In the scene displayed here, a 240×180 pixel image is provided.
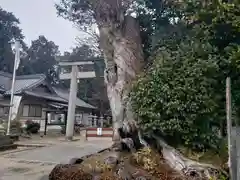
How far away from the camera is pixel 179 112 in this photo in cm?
547

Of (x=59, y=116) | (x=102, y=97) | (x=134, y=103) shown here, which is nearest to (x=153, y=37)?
(x=134, y=103)

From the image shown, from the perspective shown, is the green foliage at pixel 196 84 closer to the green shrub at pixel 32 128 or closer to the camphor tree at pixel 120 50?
the camphor tree at pixel 120 50

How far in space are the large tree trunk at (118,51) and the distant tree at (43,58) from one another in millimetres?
31770

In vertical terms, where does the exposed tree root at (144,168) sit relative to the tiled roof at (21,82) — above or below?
below

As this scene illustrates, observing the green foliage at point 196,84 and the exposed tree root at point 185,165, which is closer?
the exposed tree root at point 185,165

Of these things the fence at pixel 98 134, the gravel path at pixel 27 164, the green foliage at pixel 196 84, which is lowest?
the gravel path at pixel 27 164

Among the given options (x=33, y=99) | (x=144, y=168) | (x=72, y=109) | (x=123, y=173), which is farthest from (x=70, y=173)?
(x=33, y=99)

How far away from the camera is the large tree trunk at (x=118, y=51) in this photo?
292 inches

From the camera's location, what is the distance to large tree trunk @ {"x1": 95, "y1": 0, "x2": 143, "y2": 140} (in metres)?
7.43

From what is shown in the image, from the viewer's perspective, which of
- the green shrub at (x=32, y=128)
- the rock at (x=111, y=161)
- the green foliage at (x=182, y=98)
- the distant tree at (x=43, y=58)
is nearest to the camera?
the green foliage at (x=182, y=98)

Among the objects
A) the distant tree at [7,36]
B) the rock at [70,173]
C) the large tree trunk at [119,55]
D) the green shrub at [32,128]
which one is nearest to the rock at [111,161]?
the rock at [70,173]

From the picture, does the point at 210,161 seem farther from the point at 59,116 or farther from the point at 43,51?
the point at 43,51

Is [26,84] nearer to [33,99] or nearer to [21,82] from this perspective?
[21,82]

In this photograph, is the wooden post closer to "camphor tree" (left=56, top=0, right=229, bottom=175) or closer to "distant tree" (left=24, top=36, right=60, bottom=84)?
"camphor tree" (left=56, top=0, right=229, bottom=175)
